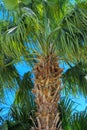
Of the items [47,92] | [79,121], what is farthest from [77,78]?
[47,92]

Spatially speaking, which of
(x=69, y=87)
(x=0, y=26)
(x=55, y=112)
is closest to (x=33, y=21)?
(x=0, y=26)

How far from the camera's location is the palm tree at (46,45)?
6.86m

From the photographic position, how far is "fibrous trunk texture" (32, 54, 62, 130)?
6.73 meters

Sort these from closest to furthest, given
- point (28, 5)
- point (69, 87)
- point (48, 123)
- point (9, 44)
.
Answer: point (48, 123), point (9, 44), point (28, 5), point (69, 87)

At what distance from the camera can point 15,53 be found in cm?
742

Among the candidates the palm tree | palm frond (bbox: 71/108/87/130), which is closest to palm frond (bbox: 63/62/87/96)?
palm frond (bbox: 71/108/87/130)

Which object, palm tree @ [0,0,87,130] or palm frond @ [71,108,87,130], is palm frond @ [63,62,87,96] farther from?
palm tree @ [0,0,87,130]

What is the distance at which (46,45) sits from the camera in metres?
7.41

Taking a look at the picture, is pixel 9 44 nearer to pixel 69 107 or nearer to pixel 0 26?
pixel 0 26

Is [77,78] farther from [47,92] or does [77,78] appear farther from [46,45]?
[47,92]

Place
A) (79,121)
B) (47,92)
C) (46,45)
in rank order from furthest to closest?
(79,121) → (46,45) → (47,92)

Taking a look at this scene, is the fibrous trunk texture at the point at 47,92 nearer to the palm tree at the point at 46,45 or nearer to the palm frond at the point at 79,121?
the palm tree at the point at 46,45

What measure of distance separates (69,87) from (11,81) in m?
1.40

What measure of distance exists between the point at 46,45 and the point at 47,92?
98 cm
